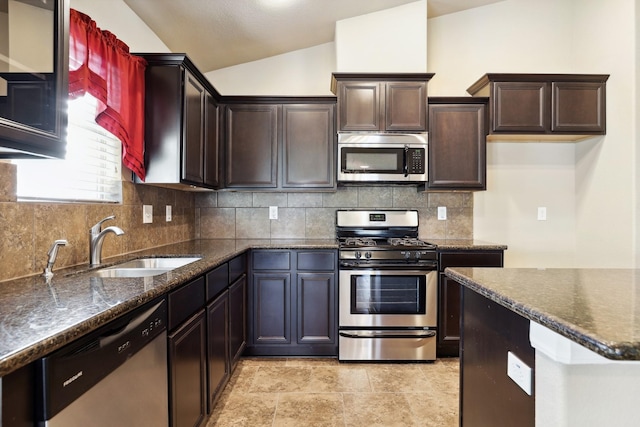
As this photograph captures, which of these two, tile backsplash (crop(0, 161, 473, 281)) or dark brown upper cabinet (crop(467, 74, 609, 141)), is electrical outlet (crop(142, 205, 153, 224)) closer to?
tile backsplash (crop(0, 161, 473, 281))

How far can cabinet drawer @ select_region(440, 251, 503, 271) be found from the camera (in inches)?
108

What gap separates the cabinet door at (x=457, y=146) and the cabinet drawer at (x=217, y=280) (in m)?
1.91

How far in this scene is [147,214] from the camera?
2.40 m

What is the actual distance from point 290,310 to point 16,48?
2.29 metres

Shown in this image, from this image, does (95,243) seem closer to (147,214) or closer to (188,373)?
(147,214)

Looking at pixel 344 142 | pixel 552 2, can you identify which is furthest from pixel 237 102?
pixel 552 2

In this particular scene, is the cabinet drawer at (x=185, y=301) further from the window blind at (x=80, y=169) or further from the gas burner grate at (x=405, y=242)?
the gas burner grate at (x=405, y=242)

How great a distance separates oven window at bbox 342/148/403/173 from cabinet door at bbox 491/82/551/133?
877 millimetres

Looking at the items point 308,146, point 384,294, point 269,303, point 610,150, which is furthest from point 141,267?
point 610,150

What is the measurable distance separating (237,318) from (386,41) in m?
2.65

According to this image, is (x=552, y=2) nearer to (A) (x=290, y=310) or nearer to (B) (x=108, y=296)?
(A) (x=290, y=310)

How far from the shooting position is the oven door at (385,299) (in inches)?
107

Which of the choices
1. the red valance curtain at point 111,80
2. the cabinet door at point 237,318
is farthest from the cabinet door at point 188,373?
the red valance curtain at point 111,80

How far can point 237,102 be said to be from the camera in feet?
9.84
